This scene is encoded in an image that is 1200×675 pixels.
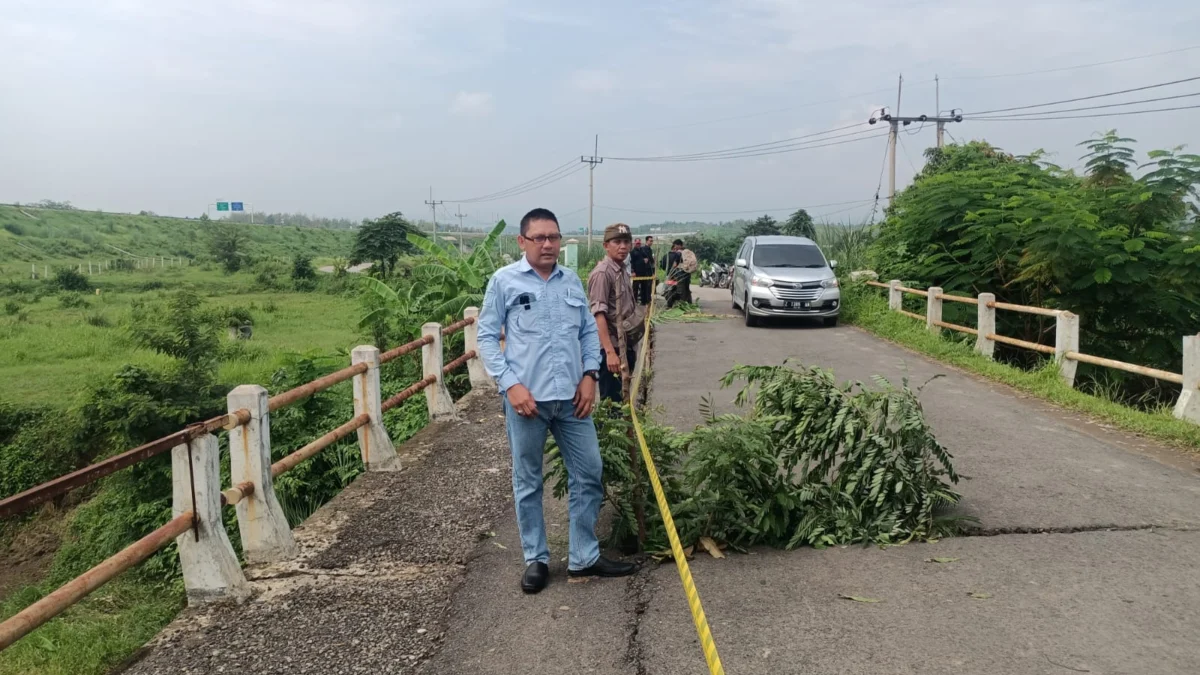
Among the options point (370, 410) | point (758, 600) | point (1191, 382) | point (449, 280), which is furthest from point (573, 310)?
point (449, 280)

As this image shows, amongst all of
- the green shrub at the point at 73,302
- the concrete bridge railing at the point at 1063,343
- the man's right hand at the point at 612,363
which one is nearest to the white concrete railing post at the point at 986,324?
the concrete bridge railing at the point at 1063,343

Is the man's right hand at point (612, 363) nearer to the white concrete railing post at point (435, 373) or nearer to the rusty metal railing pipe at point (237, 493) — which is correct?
the rusty metal railing pipe at point (237, 493)

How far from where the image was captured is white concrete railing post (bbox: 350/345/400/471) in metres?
6.87

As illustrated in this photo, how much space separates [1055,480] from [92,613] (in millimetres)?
7012

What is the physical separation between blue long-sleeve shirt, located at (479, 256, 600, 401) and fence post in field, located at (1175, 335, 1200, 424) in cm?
658

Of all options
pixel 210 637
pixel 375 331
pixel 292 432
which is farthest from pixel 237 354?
pixel 210 637

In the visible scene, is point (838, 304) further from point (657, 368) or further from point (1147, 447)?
point (1147, 447)

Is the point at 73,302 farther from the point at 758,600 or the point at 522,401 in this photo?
the point at 758,600

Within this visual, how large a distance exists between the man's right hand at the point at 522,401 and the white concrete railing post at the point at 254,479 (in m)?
1.69

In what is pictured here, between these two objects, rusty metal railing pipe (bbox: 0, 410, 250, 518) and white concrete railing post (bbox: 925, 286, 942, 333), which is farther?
white concrete railing post (bbox: 925, 286, 942, 333)

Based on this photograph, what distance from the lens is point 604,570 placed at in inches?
174

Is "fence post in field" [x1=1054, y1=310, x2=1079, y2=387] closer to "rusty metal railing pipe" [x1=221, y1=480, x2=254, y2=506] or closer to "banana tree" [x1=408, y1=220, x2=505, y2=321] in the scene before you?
"banana tree" [x1=408, y1=220, x2=505, y2=321]

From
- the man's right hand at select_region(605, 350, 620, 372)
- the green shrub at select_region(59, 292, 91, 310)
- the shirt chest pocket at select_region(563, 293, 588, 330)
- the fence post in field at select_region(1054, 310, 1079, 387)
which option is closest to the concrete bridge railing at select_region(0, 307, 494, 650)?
the shirt chest pocket at select_region(563, 293, 588, 330)

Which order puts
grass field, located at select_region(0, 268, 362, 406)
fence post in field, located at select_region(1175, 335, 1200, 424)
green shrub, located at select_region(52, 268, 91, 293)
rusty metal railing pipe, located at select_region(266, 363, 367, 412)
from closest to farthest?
rusty metal railing pipe, located at select_region(266, 363, 367, 412), fence post in field, located at select_region(1175, 335, 1200, 424), grass field, located at select_region(0, 268, 362, 406), green shrub, located at select_region(52, 268, 91, 293)
